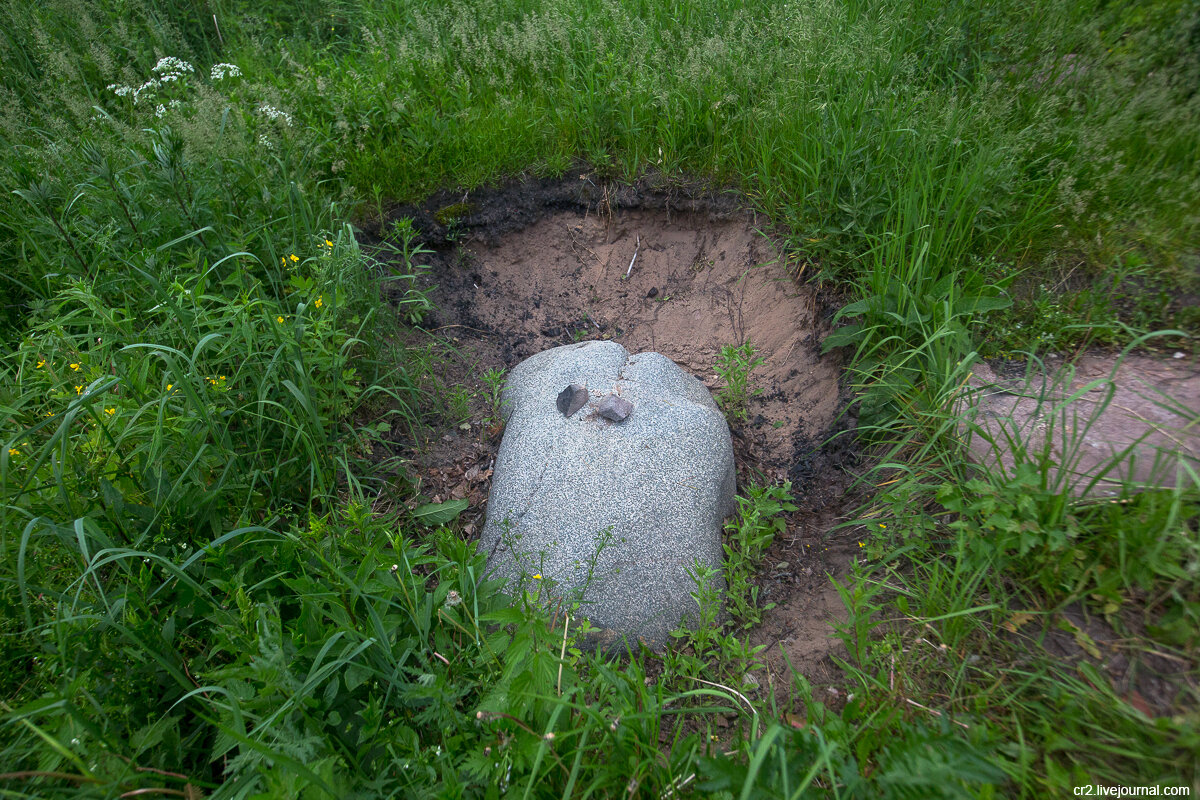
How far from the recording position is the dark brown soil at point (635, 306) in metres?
2.95

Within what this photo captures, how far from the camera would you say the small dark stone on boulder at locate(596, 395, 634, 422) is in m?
2.76

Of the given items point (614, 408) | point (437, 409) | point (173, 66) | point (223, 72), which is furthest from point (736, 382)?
point (173, 66)

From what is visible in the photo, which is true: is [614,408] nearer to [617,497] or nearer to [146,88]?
[617,497]

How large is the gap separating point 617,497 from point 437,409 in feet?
3.54

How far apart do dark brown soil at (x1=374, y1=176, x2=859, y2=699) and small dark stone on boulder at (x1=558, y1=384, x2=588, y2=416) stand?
17.8 inches

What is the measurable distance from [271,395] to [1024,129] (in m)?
3.51

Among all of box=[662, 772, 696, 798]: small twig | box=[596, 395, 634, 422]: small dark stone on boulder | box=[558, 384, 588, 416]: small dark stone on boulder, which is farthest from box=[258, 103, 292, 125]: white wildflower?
box=[662, 772, 696, 798]: small twig

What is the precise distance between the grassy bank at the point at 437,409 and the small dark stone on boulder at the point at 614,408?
678mm

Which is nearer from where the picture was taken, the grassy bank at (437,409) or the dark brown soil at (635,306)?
the grassy bank at (437,409)

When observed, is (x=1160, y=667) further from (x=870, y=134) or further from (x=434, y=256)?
(x=434, y=256)

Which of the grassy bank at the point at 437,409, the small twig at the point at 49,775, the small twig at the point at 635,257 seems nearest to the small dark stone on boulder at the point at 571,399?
the grassy bank at the point at 437,409

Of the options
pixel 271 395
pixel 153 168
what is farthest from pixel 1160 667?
pixel 153 168

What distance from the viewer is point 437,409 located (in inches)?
121

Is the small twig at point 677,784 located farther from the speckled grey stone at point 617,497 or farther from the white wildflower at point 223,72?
the white wildflower at point 223,72
